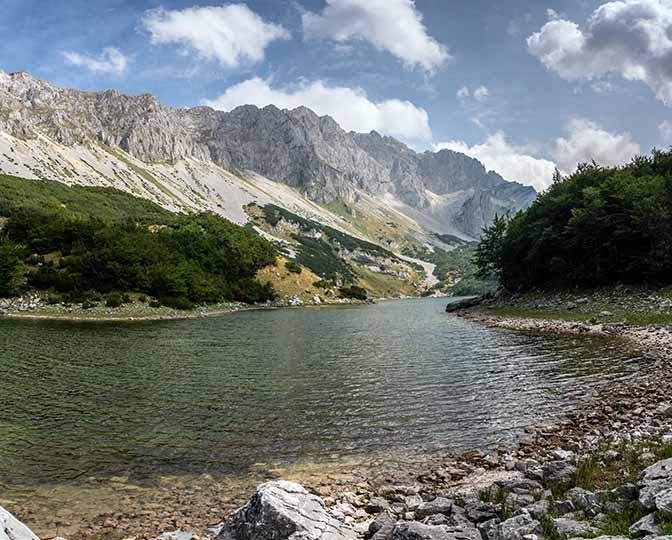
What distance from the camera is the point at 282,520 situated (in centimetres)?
877

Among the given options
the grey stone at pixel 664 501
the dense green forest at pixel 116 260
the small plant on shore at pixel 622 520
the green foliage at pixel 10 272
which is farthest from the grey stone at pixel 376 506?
the green foliage at pixel 10 272

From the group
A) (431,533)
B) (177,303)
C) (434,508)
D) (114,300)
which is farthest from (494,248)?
(431,533)

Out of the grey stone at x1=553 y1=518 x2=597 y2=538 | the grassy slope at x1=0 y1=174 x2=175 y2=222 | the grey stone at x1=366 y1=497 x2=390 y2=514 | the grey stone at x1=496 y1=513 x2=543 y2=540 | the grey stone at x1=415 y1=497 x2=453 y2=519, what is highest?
the grassy slope at x1=0 y1=174 x2=175 y2=222

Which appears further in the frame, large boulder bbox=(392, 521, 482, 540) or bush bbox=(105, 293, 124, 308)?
bush bbox=(105, 293, 124, 308)

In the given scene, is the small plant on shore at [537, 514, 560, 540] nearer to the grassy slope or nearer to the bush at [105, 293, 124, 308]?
the bush at [105, 293, 124, 308]

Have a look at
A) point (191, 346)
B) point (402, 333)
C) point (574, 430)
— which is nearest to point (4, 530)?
point (574, 430)

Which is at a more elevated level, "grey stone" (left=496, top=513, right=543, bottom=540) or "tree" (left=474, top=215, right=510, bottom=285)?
"tree" (left=474, top=215, right=510, bottom=285)

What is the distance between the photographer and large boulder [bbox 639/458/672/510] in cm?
760

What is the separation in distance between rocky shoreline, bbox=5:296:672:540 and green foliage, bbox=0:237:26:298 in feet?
274

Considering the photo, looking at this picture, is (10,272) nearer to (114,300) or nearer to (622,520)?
(114,300)

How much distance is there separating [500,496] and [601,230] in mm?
66284

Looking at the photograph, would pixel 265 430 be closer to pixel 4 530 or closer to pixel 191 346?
pixel 4 530

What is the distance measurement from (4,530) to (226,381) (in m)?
20.9

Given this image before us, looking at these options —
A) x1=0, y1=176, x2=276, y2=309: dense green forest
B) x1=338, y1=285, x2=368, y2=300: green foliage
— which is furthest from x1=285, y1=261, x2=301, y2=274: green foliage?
x1=338, y1=285, x2=368, y2=300: green foliage
